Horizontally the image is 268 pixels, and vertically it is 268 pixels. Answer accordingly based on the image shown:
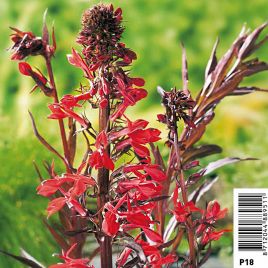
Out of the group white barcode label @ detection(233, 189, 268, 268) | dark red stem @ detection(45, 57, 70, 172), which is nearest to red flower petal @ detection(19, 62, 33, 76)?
dark red stem @ detection(45, 57, 70, 172)

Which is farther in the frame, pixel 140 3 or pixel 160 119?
pixel 140 3

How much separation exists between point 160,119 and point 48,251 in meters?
0.62

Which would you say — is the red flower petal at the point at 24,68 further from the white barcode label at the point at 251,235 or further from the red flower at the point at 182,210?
the white barcode label at the point at 251,235

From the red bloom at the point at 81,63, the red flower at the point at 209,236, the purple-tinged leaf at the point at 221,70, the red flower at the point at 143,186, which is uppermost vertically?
the purple-tinged leaf at the point at 221,70

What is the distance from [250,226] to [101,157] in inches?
15.4

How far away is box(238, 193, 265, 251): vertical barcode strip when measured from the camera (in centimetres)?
106

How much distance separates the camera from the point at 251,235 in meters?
1.06

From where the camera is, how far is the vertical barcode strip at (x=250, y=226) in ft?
3.48

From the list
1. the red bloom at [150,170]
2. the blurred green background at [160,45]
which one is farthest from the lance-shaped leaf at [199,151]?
the blurred green background at [160,45]

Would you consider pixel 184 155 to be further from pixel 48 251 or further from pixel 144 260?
pixel 48 251

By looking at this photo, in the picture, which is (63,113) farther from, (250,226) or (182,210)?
(250,226)

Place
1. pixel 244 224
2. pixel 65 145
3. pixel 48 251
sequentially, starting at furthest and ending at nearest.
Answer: pixel 48 251 → pixel 244 224 → pixel 65 145

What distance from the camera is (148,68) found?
232 centimetres

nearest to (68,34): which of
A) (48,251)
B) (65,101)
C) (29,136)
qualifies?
(29,136)
